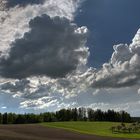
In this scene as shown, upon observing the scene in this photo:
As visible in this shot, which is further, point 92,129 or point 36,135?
point 92,129

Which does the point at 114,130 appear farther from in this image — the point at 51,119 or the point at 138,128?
the point at 51,119

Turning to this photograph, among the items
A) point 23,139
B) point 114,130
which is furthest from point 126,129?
point 23,139

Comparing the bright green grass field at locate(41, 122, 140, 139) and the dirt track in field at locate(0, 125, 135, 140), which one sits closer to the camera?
the dirt track in field at locate(0, 125, 135, 140)

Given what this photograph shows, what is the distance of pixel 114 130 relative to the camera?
95.9 m

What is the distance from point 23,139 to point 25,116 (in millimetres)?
135410

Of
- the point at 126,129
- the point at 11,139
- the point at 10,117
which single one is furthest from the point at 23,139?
the point at 10,117

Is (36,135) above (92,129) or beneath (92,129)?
beneath

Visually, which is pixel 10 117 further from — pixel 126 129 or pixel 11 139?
pixel 11 139

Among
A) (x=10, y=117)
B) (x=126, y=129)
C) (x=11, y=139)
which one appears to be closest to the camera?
(x=11, y=139)

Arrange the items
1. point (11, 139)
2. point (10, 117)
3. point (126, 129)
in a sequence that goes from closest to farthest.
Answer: point (11, 139)
point (126, 129)
point (10, 117)

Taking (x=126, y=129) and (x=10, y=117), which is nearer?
(x=126, y=129)

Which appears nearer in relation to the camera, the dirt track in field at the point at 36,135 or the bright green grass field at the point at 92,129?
the dirt track in field at the point at 36,135

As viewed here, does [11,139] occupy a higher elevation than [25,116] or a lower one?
lower

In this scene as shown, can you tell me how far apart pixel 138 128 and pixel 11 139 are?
5593cm
